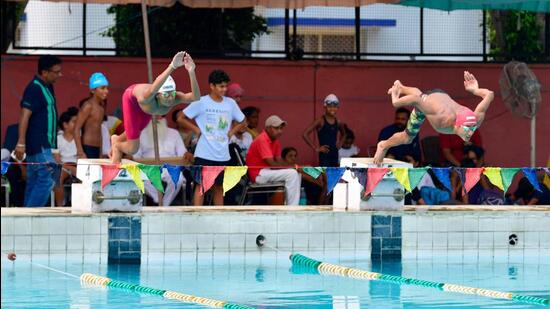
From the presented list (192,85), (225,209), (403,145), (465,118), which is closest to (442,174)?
(465,118)

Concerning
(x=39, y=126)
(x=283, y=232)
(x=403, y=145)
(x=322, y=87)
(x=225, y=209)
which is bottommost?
(x=283, y=232)

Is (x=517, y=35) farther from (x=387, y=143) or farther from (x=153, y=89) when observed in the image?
(x=153, y=89)

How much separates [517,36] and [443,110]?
697 cm

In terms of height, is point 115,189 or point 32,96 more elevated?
point 32,96

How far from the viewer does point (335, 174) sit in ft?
37.2

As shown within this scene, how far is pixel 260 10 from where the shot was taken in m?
16.7

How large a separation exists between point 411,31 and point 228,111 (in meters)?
4.44

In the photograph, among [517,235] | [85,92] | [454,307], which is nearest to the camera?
[454,307]

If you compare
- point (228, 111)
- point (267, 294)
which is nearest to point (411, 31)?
point (228, 111)

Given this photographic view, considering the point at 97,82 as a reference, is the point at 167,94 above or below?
below

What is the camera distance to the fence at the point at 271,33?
15641mm

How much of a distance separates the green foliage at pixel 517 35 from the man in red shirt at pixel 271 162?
179 inches

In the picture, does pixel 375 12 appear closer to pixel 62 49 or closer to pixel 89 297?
pixel 62 49

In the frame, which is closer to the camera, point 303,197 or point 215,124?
point 215,124
